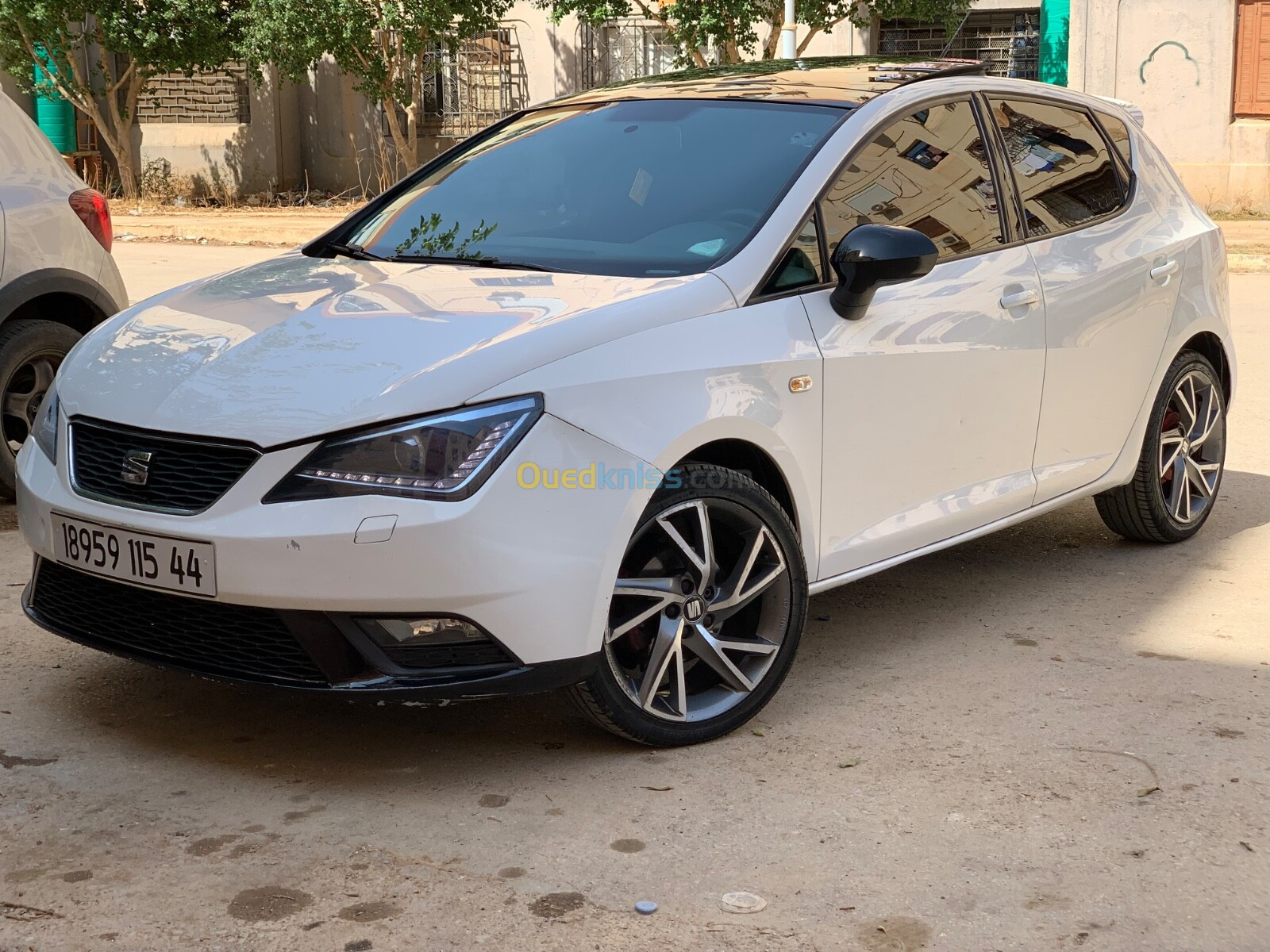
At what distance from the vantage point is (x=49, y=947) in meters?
2.82

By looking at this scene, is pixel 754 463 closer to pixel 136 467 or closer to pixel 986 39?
pixel 136 467

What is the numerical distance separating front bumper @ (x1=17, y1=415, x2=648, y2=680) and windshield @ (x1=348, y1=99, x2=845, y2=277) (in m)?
0.83

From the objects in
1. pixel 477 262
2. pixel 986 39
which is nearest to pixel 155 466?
pixel 477 262

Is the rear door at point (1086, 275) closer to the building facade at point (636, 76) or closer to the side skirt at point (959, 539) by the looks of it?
the side skirt at point (959, 539)

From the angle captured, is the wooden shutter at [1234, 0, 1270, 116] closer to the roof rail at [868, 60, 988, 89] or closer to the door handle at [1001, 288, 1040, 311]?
the roof rail at [868, 60, 988, 89]

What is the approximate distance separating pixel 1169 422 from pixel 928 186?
5.65 ft

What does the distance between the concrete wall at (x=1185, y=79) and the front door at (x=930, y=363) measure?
1585 centimetres

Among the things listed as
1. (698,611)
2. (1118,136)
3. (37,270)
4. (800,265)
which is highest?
(1118,136)

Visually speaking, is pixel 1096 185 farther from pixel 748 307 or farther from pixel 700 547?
pixel 700 547

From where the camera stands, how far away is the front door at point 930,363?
4.07 metres

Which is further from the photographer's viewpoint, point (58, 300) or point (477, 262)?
point (58, 300)

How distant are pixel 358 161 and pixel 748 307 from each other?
20.1 meters

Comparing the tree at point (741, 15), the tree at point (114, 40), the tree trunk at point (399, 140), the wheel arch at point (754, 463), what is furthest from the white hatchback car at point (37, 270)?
the tree at point (114, 40)

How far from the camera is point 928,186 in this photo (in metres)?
4.50
